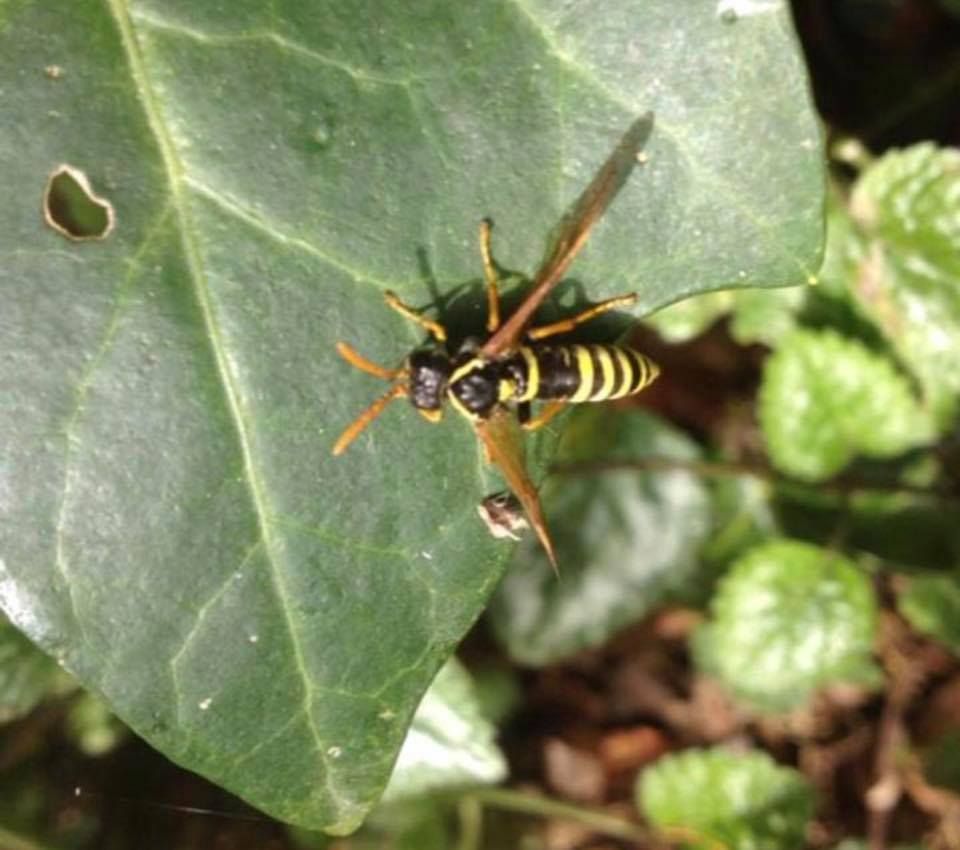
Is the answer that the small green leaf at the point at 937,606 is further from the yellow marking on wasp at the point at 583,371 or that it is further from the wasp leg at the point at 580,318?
the wasp leg at the point at 580,318

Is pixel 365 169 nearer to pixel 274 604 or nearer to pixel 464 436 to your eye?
pixel 464 436

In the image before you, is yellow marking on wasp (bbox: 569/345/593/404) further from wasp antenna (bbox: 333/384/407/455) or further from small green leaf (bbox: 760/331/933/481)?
A: small green leaf (bbox: 760/331/933/481)

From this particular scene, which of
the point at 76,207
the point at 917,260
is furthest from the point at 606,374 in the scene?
the point at 917,260

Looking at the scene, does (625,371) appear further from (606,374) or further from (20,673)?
(20,673)

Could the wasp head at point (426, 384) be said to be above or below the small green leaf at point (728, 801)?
above

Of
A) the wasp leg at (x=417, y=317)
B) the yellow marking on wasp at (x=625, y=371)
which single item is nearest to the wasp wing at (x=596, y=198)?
the wasp leg at (x=417, y=317)

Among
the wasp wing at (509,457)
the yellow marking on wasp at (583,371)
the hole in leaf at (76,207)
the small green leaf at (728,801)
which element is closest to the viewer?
the hole in leaf at (76,207)

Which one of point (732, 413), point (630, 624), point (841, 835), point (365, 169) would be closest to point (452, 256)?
point (365, 169)
